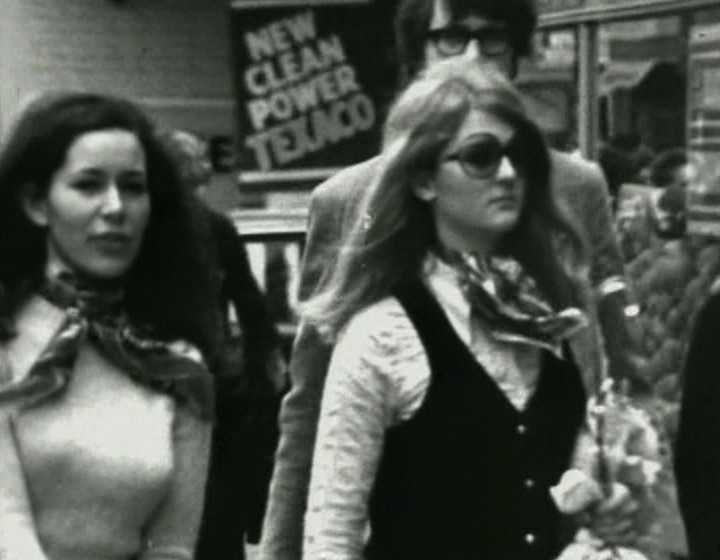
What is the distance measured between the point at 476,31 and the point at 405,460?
185 cm

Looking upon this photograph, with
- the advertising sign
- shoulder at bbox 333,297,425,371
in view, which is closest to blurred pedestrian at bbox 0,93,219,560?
shoulder at bbox 333,297,425,371

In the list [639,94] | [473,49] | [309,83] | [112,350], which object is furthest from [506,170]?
[309,83]

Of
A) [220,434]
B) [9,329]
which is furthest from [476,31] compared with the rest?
[220,434]

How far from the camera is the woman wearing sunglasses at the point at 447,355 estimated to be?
15.2 feet

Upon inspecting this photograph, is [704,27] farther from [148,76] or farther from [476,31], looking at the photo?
[148,76]

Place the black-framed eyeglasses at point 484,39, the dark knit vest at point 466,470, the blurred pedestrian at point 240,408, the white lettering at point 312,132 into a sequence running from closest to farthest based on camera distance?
the dark knit vest at point 466,470, the black-framed eyeglasses at point 484,39, the blurred pedestrian at point 240,408, the white lettering at point 312,132

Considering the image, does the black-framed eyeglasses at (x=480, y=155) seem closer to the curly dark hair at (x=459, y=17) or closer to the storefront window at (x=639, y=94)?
the curly dark hair at (x=459, y=17)

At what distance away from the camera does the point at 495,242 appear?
4.91 meters

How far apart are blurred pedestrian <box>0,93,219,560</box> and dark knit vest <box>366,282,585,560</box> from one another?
0.49 meters

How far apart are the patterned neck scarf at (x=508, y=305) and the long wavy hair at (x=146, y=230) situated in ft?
2.04

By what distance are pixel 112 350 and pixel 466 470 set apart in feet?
2.49

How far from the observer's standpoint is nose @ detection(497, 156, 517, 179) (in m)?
4.84

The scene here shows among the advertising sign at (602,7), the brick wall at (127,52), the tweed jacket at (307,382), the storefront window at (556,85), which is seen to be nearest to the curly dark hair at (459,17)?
the tweed jacket at (307,382)

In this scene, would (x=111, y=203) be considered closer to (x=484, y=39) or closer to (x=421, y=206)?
(x=421, y=206)
